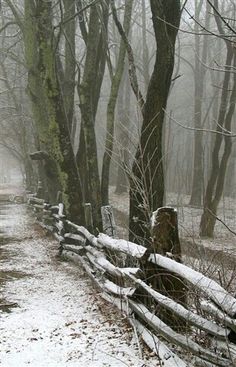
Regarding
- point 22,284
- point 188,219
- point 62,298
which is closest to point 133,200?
point 62,298

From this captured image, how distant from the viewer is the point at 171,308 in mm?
4016

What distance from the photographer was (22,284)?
7234 mm

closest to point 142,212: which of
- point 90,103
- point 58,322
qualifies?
point 58,322

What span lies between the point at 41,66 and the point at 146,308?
673 cm

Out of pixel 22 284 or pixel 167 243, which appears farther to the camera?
pixel 22 284

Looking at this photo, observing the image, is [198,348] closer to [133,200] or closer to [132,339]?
[132,339]

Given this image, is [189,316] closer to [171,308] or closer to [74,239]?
[171,308]

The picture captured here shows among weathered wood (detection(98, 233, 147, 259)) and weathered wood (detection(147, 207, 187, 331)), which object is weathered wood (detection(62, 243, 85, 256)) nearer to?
weathered wood (detection(98, 233, 147, 259))

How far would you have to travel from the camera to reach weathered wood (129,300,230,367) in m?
3.37

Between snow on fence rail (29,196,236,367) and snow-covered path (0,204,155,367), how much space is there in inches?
8.3

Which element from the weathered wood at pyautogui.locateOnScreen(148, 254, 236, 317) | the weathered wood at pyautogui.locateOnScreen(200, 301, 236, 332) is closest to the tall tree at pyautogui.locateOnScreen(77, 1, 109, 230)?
the weathered wood at pyautogui.locateOnScreen(148, 254, 236, 317)

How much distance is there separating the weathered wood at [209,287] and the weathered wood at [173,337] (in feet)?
1.38

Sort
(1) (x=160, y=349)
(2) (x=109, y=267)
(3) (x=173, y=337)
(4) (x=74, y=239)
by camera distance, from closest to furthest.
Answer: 1. (3) (x=173, y=337)
2. (1) (x=160, y=349)
3. (2) (x=109, y=267)
4. (4) (x=74, y=239)

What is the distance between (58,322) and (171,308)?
1.84 meters
